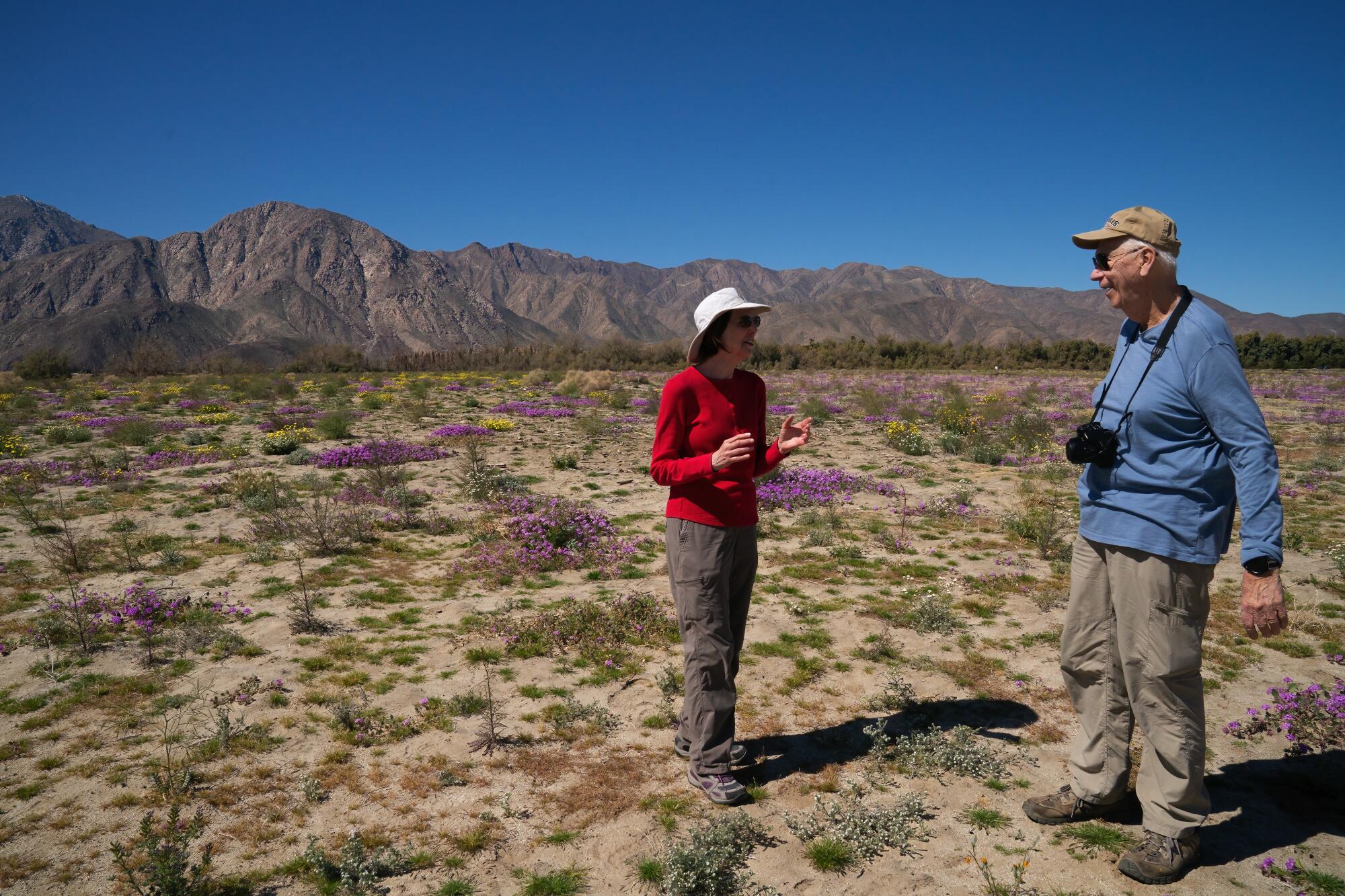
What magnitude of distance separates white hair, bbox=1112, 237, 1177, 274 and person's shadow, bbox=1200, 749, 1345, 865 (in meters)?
2.64

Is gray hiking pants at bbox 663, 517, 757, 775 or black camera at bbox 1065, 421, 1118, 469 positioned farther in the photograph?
gray hiking pants at bbox 663, 517, 757, 775

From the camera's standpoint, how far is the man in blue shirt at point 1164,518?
8.09 ft

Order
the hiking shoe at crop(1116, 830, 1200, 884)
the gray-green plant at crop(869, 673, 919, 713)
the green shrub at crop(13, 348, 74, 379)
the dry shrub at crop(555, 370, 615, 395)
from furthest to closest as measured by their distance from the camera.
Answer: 1. the green shrub at crop(13, 348, 74, 379)
2. the dry shrub at crop(555, 370, 615, 395)
3. the gray-green plant at crop(869, 673, 919, 713)
4. the hiking shoe at crop(1116, 830, 1200, 884)

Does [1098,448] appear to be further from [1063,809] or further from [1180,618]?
[1063,809]

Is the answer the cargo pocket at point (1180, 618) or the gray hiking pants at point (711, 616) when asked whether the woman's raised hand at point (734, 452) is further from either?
the cargo pocket at point (1180, 618)

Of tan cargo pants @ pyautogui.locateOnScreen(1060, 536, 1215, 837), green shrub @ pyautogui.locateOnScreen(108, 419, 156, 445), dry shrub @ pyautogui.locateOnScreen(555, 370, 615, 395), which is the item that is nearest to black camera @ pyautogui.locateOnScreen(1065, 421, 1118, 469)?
tan cargo pants @ pyautogui.locateOnScreen(1060, 536, 1215, 837)

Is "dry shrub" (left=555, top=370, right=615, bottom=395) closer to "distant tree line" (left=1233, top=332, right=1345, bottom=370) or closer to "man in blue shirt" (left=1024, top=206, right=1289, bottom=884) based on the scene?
"man in blue shirt" (left=1024, top=206, right=1289, bottom=884)

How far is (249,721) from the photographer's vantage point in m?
4.14

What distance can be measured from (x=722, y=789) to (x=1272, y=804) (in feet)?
9.21

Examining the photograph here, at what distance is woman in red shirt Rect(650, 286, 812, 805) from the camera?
321 centimetres

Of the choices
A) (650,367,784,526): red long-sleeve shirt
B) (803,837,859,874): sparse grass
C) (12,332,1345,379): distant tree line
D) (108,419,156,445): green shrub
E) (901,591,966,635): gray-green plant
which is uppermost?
(12,332,1345,379): distant tree line

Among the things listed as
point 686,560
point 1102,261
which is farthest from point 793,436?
point 1102,261

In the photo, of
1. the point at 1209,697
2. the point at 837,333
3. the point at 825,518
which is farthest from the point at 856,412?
the point at 837,333

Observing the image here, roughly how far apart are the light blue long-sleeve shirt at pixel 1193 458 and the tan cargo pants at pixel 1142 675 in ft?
0.40
